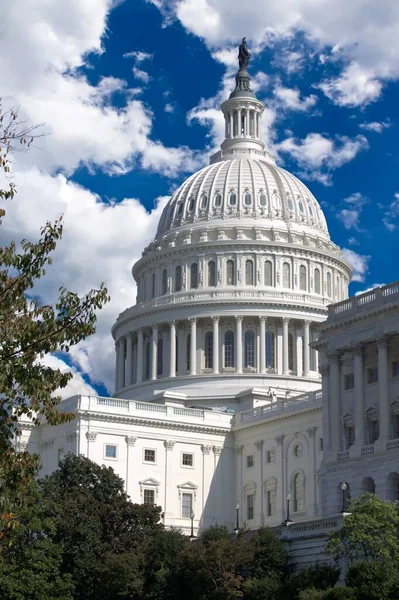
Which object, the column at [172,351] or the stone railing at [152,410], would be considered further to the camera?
the column at [172,351]

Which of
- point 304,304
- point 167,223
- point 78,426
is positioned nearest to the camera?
point 78,426

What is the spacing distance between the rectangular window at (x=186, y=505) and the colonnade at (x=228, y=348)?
68.1 feet

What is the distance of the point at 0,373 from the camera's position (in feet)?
117

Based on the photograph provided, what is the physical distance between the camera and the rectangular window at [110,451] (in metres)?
111

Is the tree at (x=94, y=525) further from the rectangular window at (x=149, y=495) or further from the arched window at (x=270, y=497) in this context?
the arched window at (x=270, y=497)

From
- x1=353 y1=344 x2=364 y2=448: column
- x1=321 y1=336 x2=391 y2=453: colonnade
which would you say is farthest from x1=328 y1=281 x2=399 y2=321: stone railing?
x1=353 y1=344 x2=364 y2=448: column

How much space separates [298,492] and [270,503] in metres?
4.49

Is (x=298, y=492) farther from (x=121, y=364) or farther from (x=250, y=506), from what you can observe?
(x=121, y=364)

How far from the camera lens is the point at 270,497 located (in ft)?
372

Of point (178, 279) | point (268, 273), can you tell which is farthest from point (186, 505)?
point (178, 279)

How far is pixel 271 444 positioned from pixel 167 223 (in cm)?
4280

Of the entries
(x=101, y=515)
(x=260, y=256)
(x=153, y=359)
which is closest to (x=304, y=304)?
(x=260, y=256)

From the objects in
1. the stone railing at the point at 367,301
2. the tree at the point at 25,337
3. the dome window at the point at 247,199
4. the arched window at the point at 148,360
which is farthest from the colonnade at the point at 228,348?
the tree at the point at 25,337

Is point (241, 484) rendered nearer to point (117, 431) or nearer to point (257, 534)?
point (117, 431)
